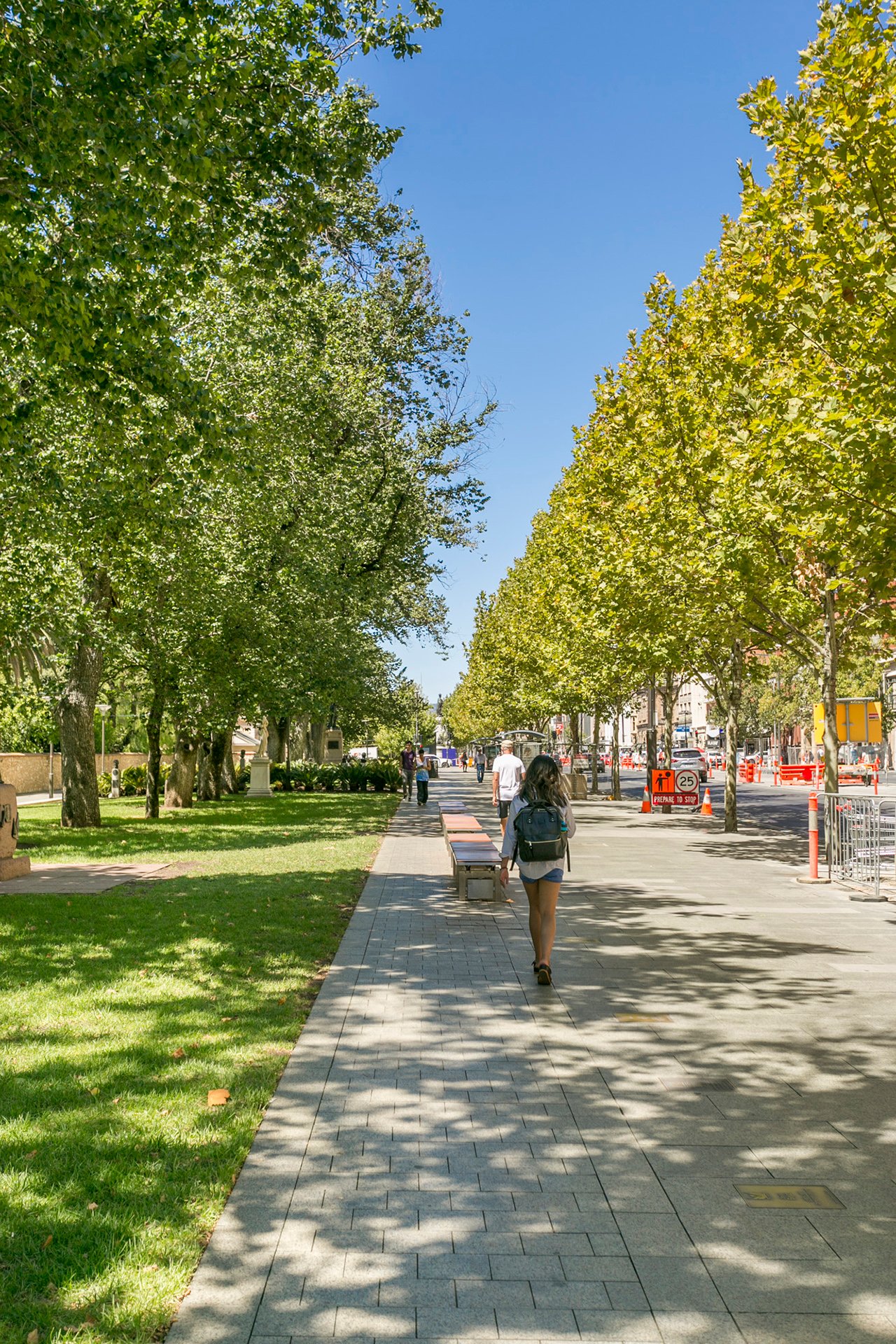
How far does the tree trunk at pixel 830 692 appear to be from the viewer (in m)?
17.4

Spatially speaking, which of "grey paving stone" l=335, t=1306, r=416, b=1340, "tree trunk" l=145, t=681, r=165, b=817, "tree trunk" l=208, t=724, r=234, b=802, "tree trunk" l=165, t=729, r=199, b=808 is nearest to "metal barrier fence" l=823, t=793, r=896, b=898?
"grey paving stone" l=335, t=1306, r=416, b=1340

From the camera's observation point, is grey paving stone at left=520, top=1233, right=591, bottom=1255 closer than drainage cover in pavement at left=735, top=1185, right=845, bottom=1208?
Yes

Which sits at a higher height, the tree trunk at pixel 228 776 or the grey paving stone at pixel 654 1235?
the tree trunk at pixel 228 776

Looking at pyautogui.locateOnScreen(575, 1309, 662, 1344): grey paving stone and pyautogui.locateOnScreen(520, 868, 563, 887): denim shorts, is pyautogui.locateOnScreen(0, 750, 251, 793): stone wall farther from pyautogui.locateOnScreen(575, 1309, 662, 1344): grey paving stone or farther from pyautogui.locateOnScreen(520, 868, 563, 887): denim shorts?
pyautogui.locateOnScreen(575, 1309, 662, 1344): grey paving stone

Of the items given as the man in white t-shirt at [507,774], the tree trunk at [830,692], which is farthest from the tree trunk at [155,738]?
the tree trunk at [830,692]

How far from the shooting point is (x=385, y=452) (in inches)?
1077

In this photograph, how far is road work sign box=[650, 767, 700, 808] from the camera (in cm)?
3059

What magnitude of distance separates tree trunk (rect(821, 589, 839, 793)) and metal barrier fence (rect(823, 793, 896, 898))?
1310 millimetres

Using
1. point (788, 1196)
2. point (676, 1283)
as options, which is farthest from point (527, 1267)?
point (788, 1196)

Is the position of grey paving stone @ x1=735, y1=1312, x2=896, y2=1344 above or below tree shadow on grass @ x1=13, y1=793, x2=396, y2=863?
below

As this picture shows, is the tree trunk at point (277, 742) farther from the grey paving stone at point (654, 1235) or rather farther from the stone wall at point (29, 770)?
the grey paving stone at point (654, 1235)

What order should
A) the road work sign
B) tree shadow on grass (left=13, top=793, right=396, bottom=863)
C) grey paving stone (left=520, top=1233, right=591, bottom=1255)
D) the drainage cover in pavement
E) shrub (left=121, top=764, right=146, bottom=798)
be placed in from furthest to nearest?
shrub (left=121, top=764, right=146, bottom=798) < the road work sign < tree shadow on grass (left=13, top=793, right=396, bottom=863) < the drainage cover in pavement < grey paving stone (left=520, top=1233, right=591, bottom=1255)

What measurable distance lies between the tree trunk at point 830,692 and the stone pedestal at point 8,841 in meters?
11.3

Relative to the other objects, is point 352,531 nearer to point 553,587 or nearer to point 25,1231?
point 553,587
